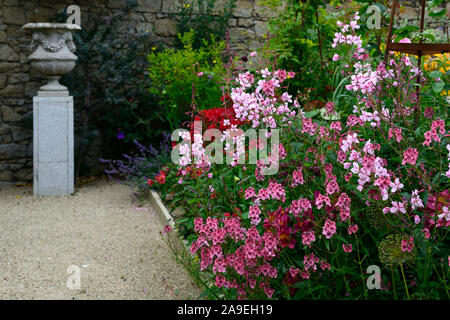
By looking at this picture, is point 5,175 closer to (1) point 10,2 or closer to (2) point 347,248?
(1) point 10,2

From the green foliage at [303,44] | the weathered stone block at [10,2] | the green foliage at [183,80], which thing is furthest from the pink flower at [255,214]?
the weathered stone block at [10,2]

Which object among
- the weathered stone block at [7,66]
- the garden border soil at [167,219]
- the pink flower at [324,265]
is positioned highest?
the weathered stone block at [7,66]

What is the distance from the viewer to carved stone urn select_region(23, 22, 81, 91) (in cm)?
533

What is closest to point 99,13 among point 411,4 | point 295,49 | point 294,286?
point 295,49

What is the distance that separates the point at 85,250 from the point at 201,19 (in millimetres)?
3594

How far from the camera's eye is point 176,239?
376 centimetres

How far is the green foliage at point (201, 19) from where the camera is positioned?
6.40 m

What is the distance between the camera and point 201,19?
6434 mm

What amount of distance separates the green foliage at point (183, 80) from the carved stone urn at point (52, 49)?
0.93 metres

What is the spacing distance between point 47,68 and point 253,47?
101 inches

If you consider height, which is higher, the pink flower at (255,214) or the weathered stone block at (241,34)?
the weathered stone block at (241,34)

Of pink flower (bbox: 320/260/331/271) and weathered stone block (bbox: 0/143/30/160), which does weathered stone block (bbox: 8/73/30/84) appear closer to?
weathered stone block (bbox: 0/143/30/160)

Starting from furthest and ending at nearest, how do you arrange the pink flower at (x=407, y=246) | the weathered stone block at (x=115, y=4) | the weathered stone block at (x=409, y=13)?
1. the weathered stone block at (x=409, y=13)
2. the weathered stone block at (x=115, y=4)
3. the pink flower at (x=407, y=246)

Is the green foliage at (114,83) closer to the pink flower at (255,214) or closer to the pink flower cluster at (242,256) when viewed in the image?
the pink flower cluster at (242,256)
